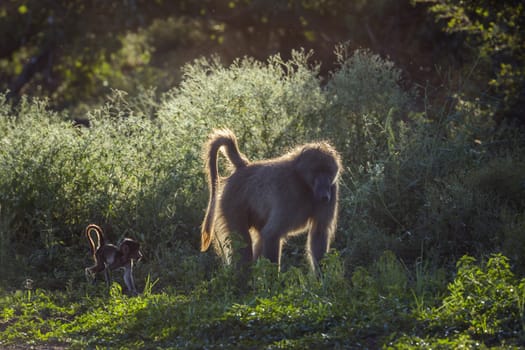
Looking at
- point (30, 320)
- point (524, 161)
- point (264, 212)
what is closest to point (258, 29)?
point (524, 161)

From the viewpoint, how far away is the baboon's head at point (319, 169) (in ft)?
20.6

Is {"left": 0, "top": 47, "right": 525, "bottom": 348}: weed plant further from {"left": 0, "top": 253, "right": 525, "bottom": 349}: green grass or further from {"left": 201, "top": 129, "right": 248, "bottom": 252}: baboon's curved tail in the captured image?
{"left": 201, "top": 129, "right": 248, "bottom": 252}: baboon's curved tail

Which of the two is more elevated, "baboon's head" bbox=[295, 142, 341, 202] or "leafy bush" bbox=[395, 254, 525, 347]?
"baboon's head" bbox=[295, 142, 341, 202]

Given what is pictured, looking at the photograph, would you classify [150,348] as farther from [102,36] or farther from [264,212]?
[102,36]

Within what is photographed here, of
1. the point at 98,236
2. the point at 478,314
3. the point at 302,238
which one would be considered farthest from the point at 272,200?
the point at 478,314

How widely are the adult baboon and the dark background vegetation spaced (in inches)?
13.5

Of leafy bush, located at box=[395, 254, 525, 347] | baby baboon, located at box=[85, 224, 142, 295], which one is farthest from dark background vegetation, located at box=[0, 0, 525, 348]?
baby baboon, located at box=[85, 224, 142, 295]

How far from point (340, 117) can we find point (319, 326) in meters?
4.86

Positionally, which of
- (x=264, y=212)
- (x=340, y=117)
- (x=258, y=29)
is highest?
(x=258, y=29)

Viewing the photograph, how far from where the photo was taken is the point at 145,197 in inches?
309

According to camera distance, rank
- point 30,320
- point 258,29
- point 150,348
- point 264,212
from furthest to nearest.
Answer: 1. point 258,29
2. point 264,212
3. point 30,320
4. point 150,348

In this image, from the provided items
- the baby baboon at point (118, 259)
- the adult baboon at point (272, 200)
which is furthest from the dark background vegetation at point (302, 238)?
the adult baboon at point (272, 200)

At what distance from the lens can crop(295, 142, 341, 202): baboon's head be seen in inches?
248

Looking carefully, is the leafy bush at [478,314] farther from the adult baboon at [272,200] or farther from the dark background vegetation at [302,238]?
the adult baboon at [272,200]
